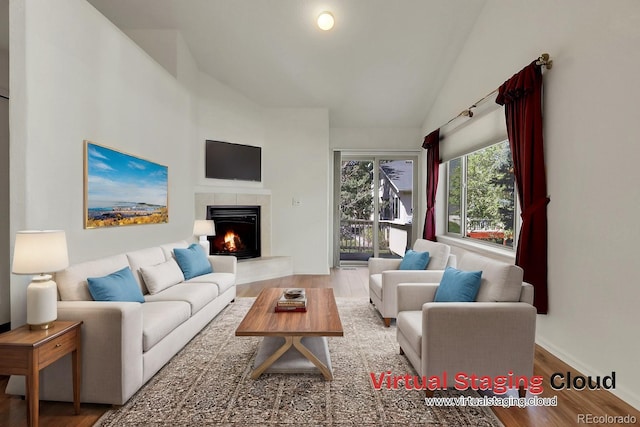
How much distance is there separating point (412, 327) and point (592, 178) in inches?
65.5

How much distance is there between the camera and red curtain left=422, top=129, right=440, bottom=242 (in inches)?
227

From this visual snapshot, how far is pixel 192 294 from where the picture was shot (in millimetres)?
3225

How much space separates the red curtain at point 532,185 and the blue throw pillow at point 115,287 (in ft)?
10.6

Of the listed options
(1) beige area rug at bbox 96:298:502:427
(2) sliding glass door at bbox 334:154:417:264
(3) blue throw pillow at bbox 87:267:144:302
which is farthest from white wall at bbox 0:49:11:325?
(2) sliding glass door at bbox 334:154:417:264

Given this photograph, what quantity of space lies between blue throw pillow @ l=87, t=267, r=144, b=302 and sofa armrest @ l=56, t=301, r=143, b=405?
268mm

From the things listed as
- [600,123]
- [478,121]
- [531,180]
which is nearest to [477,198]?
[478,121]

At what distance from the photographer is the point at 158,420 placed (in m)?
2.01

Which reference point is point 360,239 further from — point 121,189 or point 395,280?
point 121,189

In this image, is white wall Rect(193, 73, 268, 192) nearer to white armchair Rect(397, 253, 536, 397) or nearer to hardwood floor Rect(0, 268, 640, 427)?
hardwood floor Rect(0, 268, 640, 427)

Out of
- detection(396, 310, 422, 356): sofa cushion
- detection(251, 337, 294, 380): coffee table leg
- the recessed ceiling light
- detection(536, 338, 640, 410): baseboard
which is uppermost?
the recessed ceiling light

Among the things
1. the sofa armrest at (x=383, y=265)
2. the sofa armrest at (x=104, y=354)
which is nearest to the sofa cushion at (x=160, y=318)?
the sofa armrest at (x=104, y=354)

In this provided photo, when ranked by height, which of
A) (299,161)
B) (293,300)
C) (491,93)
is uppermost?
(491,93)

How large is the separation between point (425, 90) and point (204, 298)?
181 inches

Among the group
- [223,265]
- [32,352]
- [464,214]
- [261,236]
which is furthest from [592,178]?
[261,236]
